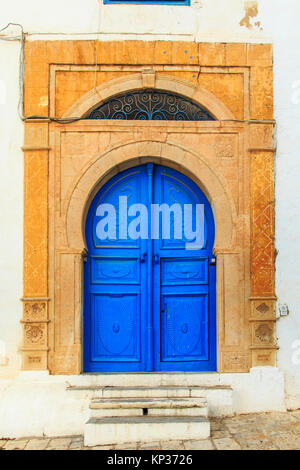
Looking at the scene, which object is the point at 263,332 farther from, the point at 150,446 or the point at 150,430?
the point at 150,446

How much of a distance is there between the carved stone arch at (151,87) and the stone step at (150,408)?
315cm

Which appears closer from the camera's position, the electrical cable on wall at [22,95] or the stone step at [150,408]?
the stone step at [150,408]

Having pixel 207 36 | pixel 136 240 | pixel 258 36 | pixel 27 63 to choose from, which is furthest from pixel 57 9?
pixel 136 240

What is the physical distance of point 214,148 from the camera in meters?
5.38

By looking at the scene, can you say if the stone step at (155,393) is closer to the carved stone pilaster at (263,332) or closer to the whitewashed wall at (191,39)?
the carved stone pilaster at (263,332)

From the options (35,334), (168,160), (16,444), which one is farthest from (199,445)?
(168,160)

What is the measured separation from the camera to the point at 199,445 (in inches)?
175

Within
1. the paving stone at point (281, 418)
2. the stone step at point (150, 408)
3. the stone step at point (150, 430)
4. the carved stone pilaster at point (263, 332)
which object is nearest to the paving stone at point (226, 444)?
the stone step at point (150, 430)

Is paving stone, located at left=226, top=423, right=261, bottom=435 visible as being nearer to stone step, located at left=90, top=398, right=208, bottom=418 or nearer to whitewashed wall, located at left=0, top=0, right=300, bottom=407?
stone step, located at left=90, top=398, right=208, bottom=418

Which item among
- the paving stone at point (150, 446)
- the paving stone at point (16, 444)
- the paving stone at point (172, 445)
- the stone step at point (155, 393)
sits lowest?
the paving stone at point (16, 444)

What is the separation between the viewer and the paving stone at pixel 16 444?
4645 mm

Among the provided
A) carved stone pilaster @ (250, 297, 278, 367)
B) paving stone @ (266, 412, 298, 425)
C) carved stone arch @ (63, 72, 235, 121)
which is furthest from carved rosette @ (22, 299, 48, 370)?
paving stone @ (266, 412, 298, 425)

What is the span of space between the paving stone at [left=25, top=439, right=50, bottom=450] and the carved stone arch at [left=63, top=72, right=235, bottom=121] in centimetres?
351

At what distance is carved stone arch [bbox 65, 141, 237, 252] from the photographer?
17.4ft
